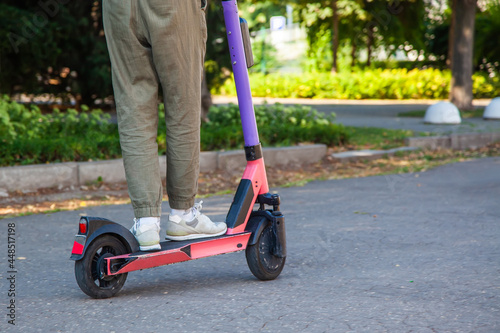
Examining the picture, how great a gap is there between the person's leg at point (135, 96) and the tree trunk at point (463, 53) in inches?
470

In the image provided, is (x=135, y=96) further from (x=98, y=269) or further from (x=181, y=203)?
(x=98, y=269)

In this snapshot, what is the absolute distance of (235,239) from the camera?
3334mm

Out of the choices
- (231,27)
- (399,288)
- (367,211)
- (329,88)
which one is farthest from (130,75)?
(329,88)

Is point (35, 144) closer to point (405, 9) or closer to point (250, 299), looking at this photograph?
point (250, 299)

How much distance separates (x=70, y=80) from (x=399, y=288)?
9.95 metres

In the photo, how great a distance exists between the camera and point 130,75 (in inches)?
119

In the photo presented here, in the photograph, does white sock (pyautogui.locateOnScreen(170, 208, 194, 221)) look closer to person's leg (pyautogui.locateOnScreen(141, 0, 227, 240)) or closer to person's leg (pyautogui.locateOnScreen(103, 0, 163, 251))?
person's leg (pyautogui.locateOnScreen(141, 0, 227, 240))

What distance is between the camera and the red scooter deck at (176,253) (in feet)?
9.78

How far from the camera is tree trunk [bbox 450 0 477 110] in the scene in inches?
543

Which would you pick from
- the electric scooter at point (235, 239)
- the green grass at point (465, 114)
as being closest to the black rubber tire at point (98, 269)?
the electric scooter at point (235, 239)

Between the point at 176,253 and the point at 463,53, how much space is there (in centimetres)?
1227

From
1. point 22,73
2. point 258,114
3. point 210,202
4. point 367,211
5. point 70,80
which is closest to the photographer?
point 367,211

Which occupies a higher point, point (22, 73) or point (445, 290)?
point (22, 73)

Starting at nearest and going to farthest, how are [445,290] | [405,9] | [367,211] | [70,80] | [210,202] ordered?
1. [445,290]
2. [367,211]
3. [210,202]
4. [70,80]
5. [405,9]
